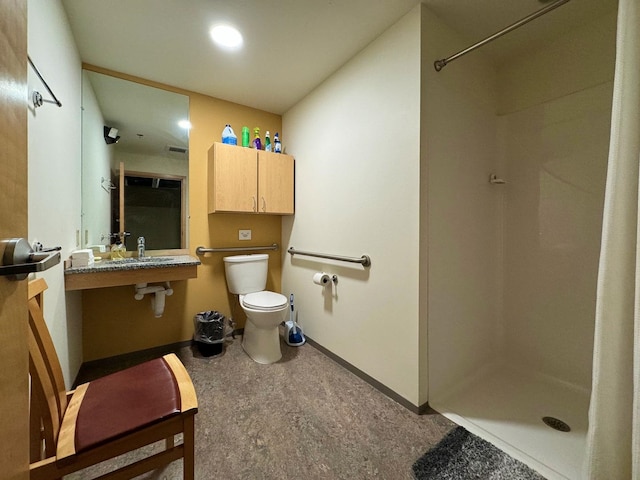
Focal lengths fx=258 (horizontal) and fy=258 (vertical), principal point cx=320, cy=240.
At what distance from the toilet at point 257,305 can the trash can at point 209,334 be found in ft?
0.68

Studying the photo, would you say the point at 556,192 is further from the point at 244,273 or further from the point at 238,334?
the point at 238,334

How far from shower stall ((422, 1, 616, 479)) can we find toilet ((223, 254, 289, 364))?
114cm

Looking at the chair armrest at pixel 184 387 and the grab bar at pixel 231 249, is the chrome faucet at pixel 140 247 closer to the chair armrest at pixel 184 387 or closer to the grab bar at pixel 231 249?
the grab bar at pixel 231 249

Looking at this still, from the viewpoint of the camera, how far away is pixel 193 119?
2.32 metres

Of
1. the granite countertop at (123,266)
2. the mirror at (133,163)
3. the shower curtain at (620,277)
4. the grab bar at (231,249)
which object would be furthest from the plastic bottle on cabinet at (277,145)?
the shower curtain at (620,277)

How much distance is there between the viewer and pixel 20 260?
0.48 m

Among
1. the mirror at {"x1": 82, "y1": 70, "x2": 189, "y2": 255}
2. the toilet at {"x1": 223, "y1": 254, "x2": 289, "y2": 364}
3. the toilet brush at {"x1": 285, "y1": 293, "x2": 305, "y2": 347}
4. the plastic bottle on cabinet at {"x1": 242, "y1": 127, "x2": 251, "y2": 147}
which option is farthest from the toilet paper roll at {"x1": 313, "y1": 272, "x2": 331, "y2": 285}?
the plastic bottle on cabinet at {"x1": 242, "y1": 127, "x2": 251, "y2": 147}

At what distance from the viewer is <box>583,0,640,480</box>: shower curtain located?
2.65 ft

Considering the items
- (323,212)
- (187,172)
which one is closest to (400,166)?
(323,212)

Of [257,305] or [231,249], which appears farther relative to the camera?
[231,249]

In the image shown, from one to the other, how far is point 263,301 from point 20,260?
1.70 m

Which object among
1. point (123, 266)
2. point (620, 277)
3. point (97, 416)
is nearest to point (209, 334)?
point (123, 266)

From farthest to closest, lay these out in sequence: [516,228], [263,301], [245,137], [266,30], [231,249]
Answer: [231,249]
[245,137]
[263,301]
[516,228]
[266,30]

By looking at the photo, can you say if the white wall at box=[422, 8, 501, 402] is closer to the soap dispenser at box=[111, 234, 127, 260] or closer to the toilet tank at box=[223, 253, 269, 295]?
the toilet tank at box=[223, 253, 269, 295]
